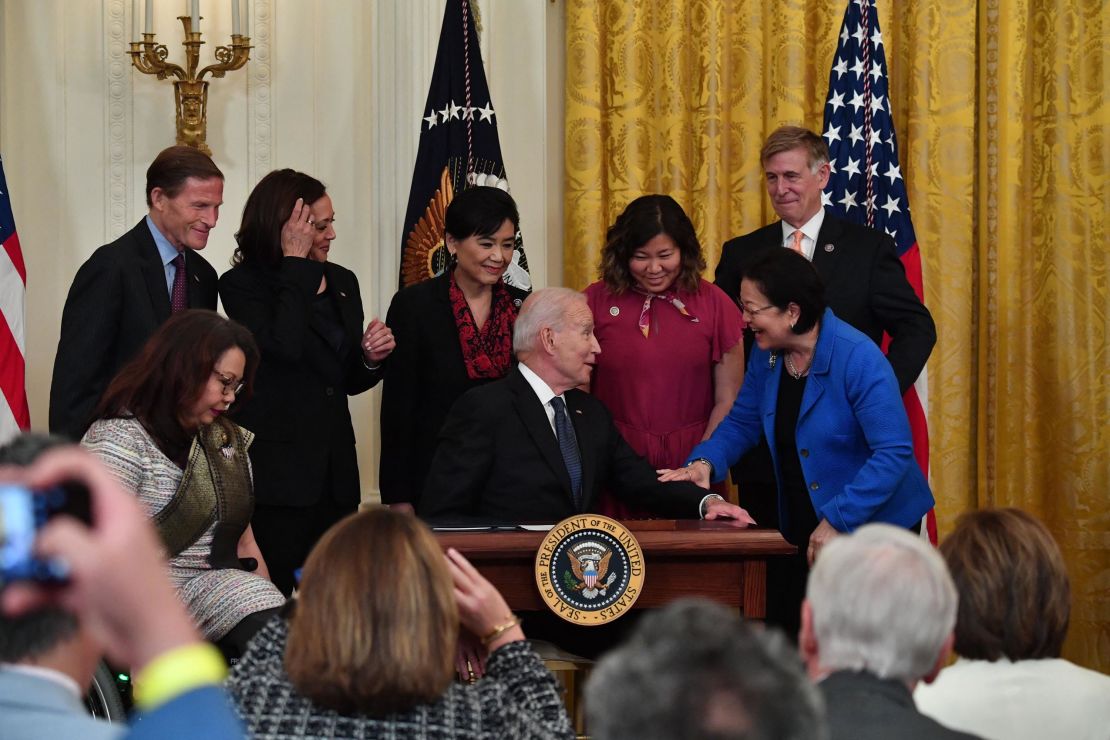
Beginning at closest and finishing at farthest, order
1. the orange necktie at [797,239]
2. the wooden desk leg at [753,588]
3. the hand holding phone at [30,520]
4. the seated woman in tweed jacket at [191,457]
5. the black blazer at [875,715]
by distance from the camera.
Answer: the hand holding phone at [30,520]
the black blazer at [875,715]
the seated woman in tweed jacket at [191,457]
the wooden desk leg at [753,588]
the orange necktie at [797,239]

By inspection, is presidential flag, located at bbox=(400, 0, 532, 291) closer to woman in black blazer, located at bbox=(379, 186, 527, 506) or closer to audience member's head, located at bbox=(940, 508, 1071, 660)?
woman in black blazer, located at bbox=(379, 186, 527, 506)

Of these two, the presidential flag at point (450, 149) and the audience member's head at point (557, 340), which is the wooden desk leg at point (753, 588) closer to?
the audience member's head at point (557, 340)

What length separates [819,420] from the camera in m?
4.00

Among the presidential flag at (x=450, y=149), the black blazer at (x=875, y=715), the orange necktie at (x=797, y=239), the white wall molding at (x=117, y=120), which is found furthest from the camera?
the white wall molding at (x=117, y=120)

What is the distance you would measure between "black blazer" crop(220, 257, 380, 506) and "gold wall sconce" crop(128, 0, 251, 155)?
1107mm

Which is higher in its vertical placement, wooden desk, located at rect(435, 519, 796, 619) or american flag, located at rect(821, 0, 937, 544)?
american flag, located at rect(821, 0, 937, 544)

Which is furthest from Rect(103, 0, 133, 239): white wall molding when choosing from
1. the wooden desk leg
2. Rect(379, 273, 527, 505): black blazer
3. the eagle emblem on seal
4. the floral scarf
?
the wooden desk leg

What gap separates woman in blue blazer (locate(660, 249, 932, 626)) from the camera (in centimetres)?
391

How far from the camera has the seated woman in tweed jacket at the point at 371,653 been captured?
186 cm

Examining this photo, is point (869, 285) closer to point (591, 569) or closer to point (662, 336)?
point (662, 336)

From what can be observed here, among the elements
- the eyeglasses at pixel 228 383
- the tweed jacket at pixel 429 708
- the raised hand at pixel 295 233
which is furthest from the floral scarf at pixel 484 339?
the tweed jacket at pixel 429 708

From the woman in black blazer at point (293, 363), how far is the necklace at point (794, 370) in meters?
1.21

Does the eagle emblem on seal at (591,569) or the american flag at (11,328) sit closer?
the eagle emblem on seal at (591,569)

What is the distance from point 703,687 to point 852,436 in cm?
305
